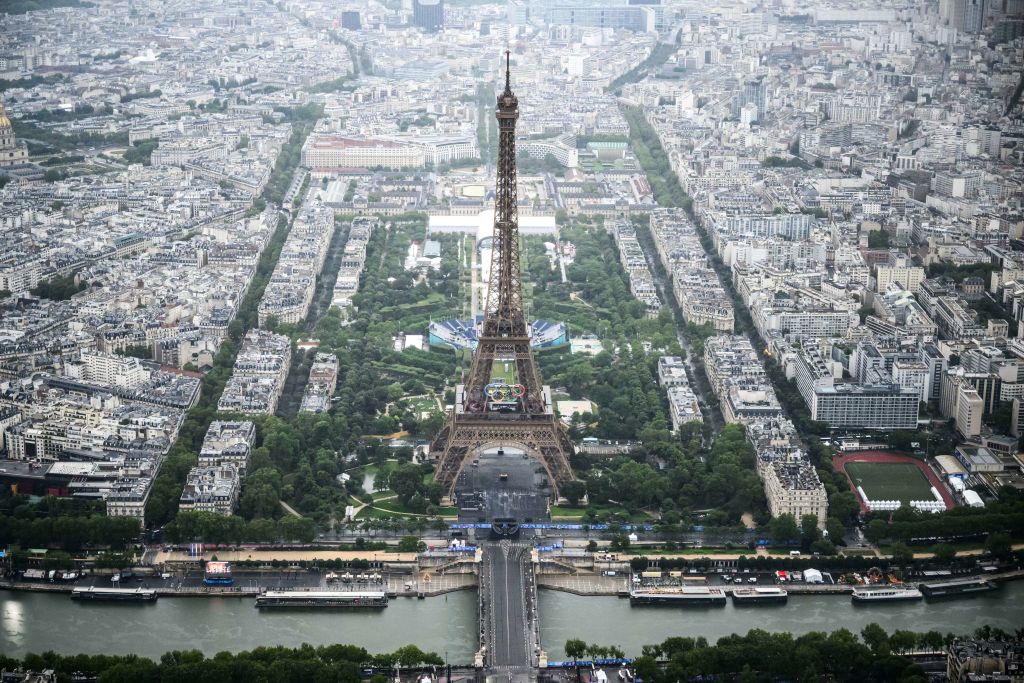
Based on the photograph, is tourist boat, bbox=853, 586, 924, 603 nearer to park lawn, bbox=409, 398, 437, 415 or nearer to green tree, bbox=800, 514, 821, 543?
green tree, bbox=800, 514, 821, 543

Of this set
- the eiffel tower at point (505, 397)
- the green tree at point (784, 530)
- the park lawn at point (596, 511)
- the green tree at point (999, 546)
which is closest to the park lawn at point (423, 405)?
the eiffel tower at point (505, 397)

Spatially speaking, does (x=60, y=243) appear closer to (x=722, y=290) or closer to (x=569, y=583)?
(x=722, y=290)

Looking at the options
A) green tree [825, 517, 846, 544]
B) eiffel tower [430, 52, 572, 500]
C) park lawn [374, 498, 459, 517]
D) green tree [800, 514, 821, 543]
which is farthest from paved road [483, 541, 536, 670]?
green tree [825, 517, 846, 544]

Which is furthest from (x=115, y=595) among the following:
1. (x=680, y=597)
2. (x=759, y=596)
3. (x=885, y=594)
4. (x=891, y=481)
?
(x=891, y=481)

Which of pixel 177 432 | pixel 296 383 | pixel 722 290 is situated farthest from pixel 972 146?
pixel 177 432

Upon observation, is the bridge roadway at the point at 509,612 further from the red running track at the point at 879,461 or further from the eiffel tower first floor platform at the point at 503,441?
the red running track at the point at 879,461

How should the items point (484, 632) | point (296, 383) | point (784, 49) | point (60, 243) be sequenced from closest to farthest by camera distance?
1. point (484, 632)
2. point (296, 383)
3. point (60, 243)
4. point (784, 49)

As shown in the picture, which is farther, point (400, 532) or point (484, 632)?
point (400, 532)

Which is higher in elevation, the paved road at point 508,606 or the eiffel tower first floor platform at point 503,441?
the eiffel tower first floor platform at point 503,441
